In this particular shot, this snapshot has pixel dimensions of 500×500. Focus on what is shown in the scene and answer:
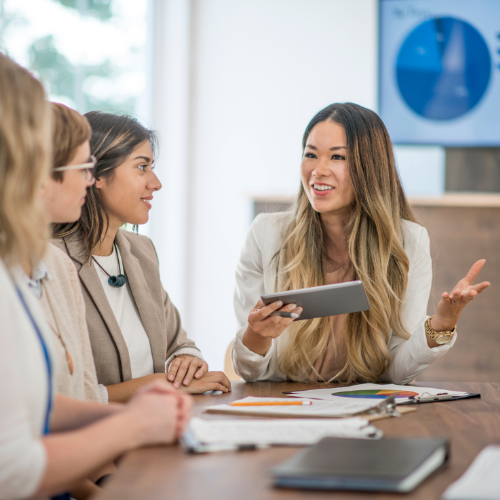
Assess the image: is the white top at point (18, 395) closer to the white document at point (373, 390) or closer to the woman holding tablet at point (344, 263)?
the white document at point (373, 390)

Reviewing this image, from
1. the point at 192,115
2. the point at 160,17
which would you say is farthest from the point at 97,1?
the point at 192,115

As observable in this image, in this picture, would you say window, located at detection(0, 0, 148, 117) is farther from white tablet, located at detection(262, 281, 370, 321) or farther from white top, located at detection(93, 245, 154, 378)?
white tablet, located at detection(262, 281, 370, 321)

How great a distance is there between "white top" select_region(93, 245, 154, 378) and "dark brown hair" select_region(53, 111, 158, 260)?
0.08m

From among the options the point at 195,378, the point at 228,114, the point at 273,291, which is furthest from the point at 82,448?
the point at 228,114

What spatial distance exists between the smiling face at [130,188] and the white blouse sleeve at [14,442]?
1.06m

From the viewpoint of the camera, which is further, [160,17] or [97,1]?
[160,17]

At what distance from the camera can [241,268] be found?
7.01ft

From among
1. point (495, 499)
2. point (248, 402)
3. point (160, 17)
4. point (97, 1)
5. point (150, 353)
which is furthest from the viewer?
point (160, 17)

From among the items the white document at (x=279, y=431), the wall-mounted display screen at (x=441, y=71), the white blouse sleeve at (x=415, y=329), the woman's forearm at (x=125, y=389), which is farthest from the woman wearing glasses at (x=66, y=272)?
the wall-mounted display screen at (x=441, y=71)

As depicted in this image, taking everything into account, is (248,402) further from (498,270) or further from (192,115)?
(192,115)

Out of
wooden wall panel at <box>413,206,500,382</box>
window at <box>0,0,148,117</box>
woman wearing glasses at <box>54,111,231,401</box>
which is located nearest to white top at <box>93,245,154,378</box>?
woman wearing glasses at <box>54,111,231,401</box>

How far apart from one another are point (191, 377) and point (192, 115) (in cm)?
272

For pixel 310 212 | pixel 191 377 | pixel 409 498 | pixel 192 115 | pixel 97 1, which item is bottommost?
pixel 191 377

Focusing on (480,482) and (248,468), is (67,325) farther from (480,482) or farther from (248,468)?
(480,482)
